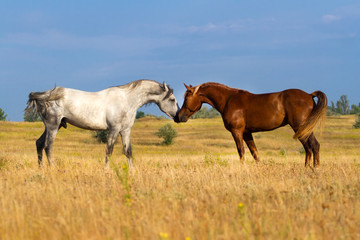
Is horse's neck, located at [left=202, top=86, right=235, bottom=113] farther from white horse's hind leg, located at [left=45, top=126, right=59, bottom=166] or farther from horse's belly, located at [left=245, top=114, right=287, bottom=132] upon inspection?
white horse's hind leg, located at [left=45, top=126, right=59, bottom=166]

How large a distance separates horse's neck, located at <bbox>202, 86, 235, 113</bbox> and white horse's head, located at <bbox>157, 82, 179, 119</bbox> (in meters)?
0.90

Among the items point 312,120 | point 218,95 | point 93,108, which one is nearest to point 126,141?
point 93,108

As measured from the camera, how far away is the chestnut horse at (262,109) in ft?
33.3

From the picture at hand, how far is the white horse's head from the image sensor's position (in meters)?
11.0

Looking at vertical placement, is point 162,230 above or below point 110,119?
below

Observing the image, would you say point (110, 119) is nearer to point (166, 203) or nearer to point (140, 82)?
point (140, 82)

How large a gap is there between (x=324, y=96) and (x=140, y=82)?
16.3 feet

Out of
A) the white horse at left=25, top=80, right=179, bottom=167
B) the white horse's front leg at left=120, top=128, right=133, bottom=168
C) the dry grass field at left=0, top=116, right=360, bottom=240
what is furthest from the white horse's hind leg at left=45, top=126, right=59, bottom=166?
the white horse's front leg at left=120, top=128, right=133, bottom=168

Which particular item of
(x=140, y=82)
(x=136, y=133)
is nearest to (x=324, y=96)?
(x=140, y=82)

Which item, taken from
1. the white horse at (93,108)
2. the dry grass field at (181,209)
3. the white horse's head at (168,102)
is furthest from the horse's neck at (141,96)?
the dry grass field at (181,209)

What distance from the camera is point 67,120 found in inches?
421

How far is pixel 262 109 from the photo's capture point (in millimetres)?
10375

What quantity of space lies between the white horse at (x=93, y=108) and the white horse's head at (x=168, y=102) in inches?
4.3

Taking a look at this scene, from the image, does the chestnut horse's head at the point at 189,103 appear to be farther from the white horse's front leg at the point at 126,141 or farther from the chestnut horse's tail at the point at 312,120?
the chestnut horse's tail at the point at 312,120
